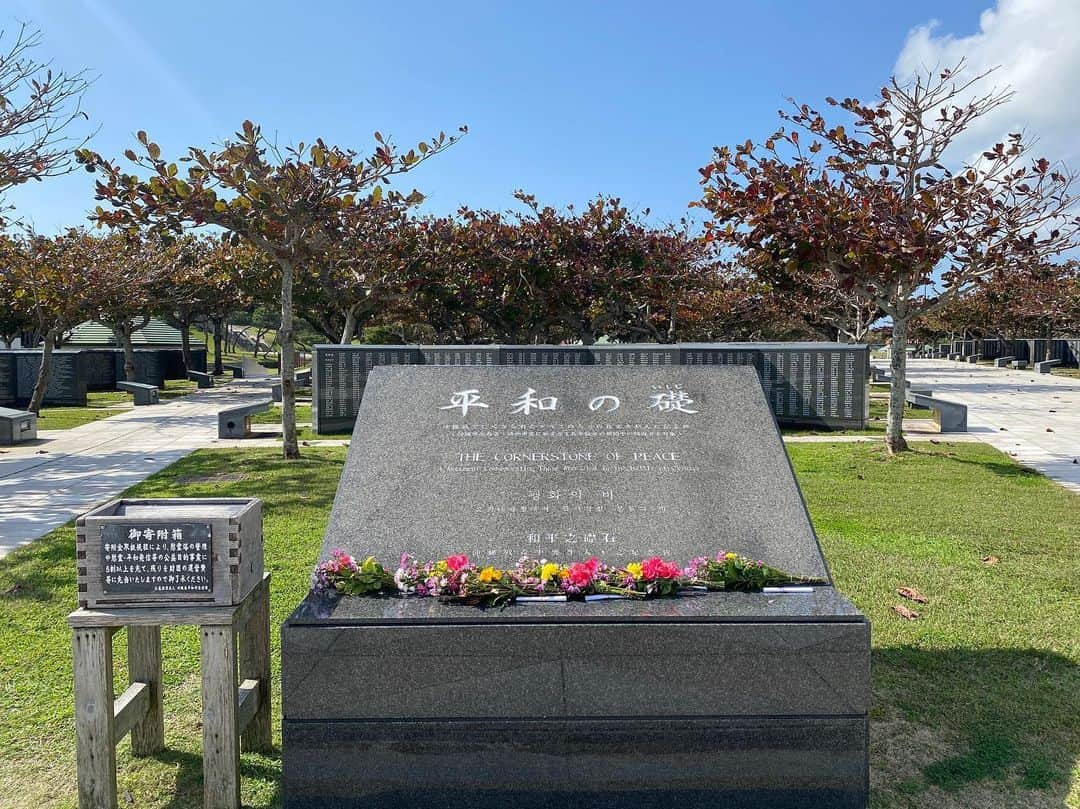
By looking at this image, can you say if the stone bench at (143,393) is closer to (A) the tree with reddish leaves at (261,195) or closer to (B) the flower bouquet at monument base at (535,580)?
(A) the tree with reddish leaves at (261,195)

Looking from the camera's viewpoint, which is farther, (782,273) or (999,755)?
(782,273)

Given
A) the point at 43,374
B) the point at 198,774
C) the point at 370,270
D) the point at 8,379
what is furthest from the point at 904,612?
the point at 8,379

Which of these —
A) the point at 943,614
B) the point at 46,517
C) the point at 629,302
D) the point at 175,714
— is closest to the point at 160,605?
the point at 175,714

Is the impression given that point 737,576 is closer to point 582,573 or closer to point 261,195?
point 582,573

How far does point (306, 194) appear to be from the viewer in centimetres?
1180

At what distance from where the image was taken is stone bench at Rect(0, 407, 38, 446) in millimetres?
15617

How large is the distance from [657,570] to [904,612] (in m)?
2.86

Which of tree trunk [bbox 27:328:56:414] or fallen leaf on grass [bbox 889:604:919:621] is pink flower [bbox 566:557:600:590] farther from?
tree trunk [bbox 27:328:56:414]

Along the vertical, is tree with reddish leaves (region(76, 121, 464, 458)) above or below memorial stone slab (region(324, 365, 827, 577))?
above

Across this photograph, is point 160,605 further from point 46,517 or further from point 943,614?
point 46,517

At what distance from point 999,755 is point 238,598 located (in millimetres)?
3342

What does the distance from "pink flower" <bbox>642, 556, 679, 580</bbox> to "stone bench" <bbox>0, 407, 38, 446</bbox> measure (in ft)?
50.6

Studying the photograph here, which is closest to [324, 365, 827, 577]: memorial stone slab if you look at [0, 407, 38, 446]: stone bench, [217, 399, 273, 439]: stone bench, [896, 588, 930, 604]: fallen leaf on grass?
[896, 588, 930, 604]: fallen leaf on grass

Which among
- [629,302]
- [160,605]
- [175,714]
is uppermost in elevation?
[629,302]
